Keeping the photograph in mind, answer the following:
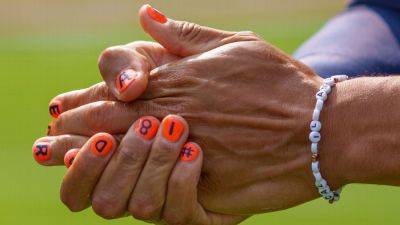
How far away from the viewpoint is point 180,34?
7.04ft

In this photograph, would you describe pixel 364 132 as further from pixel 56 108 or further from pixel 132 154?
pixel 56 108

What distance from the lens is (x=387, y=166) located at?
195 cm

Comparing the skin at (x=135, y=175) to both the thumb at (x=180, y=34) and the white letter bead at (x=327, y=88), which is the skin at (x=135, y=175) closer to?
the thumb at (x=180, y=34)

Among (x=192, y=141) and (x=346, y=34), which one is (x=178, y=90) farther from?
(x=346, y=34)

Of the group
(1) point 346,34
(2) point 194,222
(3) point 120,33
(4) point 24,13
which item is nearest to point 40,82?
(3) point 120,33

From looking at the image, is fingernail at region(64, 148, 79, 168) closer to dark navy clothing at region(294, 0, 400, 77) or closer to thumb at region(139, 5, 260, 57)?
thumb at region(139, 5, 260, 57)

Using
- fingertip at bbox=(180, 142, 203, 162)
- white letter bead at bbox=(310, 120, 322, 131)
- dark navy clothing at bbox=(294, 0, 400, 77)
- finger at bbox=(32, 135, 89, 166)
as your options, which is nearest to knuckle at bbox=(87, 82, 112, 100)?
finger at bbox=(32, 135, 89, 166)

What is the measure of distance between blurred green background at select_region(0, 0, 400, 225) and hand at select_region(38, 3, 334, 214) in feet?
4.60

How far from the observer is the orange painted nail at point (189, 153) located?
6.56ft

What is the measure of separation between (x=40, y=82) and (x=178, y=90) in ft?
10.5

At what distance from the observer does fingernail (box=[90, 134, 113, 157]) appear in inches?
78.9

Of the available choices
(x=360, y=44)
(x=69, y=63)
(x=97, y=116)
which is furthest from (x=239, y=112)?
(x=69, y=63)

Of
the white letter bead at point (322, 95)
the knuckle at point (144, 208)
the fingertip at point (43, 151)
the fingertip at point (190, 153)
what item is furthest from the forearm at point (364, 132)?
the fingertip at point (43, 151)

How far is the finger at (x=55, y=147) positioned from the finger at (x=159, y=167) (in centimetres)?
19
